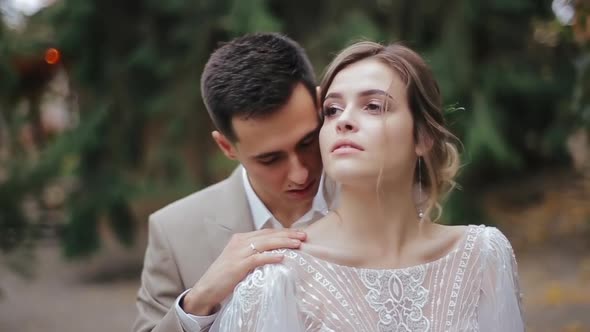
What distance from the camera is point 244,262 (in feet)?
6.31

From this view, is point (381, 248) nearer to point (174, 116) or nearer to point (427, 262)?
point (427, 262)

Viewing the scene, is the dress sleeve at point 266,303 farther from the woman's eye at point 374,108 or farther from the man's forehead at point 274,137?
the man's forehead at point 274,137

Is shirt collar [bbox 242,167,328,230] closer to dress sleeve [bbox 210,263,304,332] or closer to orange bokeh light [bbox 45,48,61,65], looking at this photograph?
dress sleeve [bbox 210,263,304,332]

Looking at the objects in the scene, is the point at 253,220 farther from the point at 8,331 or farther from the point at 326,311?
the point at 8,331

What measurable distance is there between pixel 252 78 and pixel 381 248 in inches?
29.8

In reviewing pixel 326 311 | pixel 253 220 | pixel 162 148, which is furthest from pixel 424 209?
pixel 162 148

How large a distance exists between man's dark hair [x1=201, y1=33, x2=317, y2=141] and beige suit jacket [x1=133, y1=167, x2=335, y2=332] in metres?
0.27

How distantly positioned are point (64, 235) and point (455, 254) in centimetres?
664

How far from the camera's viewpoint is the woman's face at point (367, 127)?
6.11 ft

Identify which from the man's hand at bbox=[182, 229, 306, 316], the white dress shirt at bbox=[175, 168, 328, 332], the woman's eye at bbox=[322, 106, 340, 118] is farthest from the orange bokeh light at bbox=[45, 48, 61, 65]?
the woman's eye at bbox=[322, 106, 340, 118]

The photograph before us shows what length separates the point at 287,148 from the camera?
7.79 ft

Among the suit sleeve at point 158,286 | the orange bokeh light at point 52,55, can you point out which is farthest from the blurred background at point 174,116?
the suit sleeve at point 158,286

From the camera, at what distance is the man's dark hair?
2410 millimetres

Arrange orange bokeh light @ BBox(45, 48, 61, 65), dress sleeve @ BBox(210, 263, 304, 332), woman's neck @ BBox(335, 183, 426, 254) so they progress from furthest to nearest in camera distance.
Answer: orange bokeh light @ BBox(45, 48, 61, 65), woman's neck @ BBox(335, 183, 426, 254), dress sleeve @ BBox(210, 263, 304, 332)
